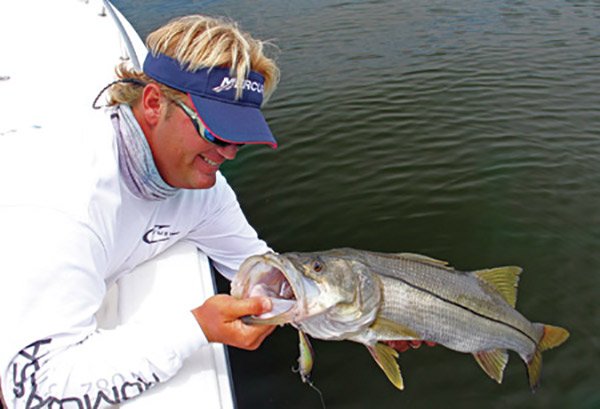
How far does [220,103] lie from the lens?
2.16 metres

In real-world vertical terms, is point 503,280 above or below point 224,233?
below

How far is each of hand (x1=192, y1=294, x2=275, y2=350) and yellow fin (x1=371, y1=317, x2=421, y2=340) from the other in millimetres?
659

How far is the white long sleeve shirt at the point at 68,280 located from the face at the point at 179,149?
0.69 ft

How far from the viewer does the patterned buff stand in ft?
7.18

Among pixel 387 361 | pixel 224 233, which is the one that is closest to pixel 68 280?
pixel 224 233

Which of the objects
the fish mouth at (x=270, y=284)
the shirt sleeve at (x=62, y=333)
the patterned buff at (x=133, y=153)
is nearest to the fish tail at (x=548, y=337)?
the fish mouth at (x=270, y=284)

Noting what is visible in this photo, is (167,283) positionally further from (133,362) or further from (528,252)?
(528,252)

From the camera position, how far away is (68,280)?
68.6 inches

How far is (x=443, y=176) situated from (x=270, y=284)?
5287 mm

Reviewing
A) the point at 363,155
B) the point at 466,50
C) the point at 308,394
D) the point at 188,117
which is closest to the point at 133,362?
the point at 188,117

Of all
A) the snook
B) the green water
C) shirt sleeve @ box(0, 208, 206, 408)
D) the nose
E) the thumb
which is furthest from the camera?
the green water

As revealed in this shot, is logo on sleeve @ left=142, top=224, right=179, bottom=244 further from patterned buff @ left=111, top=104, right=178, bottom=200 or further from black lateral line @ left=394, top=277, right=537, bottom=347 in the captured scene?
black lateral line @ left=394, top=277, right=537, bottom=347

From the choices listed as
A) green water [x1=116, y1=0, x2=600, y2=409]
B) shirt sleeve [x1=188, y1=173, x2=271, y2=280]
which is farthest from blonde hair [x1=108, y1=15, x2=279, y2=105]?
green water [x1=116, y1=0, x2=600, y2=409]

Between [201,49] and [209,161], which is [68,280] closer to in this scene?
[209,161]
